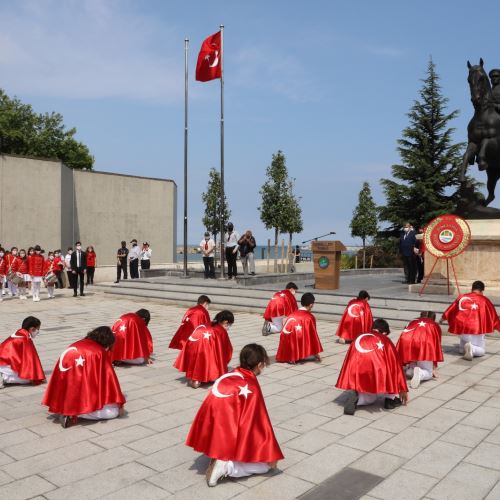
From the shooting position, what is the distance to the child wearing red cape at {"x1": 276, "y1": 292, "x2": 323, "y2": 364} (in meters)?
8.40

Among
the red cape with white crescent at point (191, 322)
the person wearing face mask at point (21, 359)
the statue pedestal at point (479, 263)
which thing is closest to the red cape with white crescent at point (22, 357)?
the person wearing face mask at point (21, 359)

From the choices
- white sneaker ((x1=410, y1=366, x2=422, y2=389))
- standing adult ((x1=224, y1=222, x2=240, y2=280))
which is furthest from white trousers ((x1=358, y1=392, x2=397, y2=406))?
standing adult ((x1=224, y1=222, x2=240, y2=280))

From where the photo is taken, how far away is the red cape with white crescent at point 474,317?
8.58 metres

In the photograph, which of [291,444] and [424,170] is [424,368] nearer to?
[291,444]

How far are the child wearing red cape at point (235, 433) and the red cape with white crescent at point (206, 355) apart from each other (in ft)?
8.90

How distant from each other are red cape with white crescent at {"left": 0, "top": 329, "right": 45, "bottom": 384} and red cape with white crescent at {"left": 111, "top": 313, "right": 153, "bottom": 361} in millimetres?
1281

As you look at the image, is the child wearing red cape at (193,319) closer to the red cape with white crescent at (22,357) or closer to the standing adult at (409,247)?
the red cape with white crescent at (22,357)

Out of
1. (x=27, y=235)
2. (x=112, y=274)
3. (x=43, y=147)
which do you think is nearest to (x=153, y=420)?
(x=112, y=274)

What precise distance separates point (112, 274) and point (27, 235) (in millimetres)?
5433

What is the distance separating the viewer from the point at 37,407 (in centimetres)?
618

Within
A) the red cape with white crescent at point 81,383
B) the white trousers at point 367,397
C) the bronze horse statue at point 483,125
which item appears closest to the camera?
the red cape with white crescent at point 81,383

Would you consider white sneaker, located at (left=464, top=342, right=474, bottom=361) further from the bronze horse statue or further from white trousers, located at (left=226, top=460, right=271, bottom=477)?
the bronze horse statue

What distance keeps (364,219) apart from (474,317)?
35.2 metres

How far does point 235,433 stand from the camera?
4.11 m
